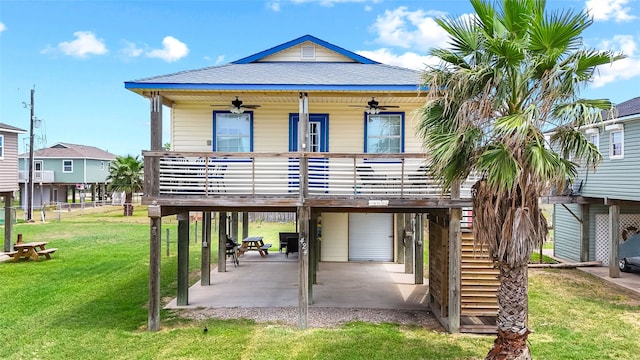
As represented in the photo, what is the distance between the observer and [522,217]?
634 centimetres

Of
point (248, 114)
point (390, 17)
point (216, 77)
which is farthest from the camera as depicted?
point (390, 17)

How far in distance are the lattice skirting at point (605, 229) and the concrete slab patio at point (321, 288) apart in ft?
25.7

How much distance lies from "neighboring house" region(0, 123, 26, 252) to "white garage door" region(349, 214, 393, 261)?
13.9 m

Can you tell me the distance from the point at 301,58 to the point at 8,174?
13868 mm

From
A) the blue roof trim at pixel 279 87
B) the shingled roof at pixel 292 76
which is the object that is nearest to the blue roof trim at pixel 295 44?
the shingled roof at pixel 292 76

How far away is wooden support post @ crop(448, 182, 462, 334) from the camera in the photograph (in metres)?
8.75

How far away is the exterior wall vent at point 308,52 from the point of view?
13578 millimetres

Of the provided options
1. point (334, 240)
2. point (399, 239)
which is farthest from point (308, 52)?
point (399, 239)

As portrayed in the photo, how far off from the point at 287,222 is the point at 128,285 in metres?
17.9

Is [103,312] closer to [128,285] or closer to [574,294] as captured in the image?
[128,285]

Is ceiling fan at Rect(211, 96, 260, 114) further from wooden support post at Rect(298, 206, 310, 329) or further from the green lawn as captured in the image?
the green lawn

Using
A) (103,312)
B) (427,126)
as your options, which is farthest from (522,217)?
(103,312)

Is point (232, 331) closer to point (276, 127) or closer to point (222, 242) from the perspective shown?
point (276, 127)

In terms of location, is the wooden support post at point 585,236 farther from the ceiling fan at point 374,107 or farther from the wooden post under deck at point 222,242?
the wooden post under deck at point 222,242
